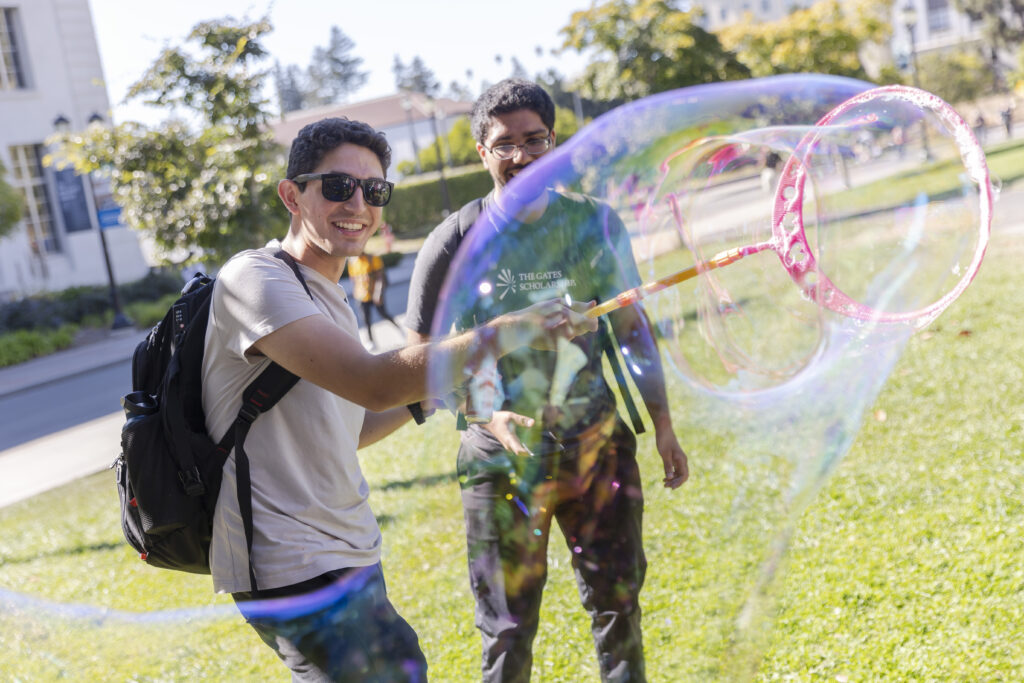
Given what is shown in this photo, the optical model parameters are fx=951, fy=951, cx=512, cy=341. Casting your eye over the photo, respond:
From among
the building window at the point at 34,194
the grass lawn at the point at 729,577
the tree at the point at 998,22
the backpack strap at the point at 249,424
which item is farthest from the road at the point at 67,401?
the tree at the point at 998,22

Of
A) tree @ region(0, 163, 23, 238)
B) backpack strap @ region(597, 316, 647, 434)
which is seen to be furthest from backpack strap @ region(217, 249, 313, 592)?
tree @ region(0, 163, 23, 238)

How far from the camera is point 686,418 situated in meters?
6.36

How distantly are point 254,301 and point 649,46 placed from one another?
559 inches

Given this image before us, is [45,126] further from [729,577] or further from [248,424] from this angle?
[248,424]

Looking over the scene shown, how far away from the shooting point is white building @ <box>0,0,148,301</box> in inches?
958

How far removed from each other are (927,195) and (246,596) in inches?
80.9

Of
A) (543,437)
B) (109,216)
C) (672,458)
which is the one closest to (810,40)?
(109,216)

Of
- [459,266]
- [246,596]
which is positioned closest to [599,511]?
[459,266]

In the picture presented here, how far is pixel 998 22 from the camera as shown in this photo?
5272 cm

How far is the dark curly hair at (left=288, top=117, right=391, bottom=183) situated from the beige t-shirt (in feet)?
0.79

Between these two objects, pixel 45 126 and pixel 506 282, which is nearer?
pixel 506 282

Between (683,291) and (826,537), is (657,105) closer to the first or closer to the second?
(683,291)

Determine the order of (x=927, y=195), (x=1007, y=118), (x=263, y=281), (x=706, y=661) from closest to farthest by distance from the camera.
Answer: (x=263, y=281), (x=927, y=195), (x=706, y=661), (x=1007, y=118)

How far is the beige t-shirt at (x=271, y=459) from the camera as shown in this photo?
2.06 m
